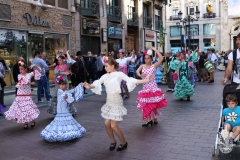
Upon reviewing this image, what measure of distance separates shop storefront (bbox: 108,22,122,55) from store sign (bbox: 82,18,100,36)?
6.13ft

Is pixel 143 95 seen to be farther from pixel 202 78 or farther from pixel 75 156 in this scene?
pixel 202 78

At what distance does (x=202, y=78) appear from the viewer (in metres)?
19.0

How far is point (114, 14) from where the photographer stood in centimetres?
2455

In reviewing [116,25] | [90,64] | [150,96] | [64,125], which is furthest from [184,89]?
[116,25]

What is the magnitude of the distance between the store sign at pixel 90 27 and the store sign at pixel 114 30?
1.84 m

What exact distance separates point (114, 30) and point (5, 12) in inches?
448

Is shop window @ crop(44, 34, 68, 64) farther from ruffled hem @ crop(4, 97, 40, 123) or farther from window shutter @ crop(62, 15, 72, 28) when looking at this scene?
ruffled hem @ crop(4, 97, 40, 123)

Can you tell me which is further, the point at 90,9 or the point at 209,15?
the point at 209,15

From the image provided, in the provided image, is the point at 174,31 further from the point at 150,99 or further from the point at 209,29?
the point at 150,99

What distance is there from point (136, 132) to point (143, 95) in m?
1.00

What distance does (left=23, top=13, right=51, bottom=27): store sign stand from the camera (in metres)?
15.2

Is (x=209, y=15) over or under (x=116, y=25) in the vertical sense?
over

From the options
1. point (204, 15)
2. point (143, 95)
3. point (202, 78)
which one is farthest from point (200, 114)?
point (204, 15)

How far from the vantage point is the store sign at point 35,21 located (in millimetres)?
15234
